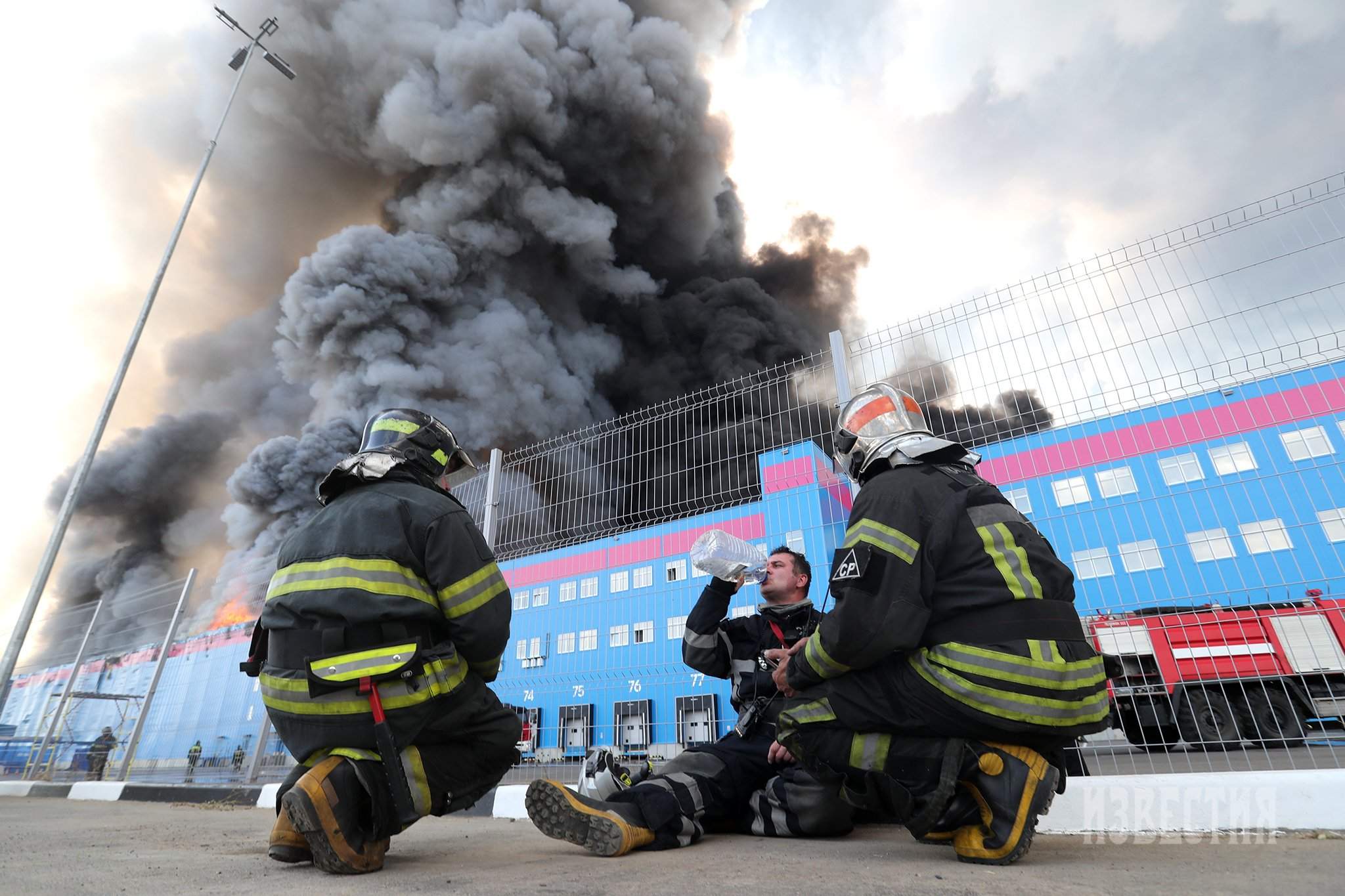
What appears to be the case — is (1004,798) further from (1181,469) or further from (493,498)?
(493,498)

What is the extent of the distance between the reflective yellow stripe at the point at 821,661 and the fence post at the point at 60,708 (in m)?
12.6

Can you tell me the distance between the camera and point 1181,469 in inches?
131

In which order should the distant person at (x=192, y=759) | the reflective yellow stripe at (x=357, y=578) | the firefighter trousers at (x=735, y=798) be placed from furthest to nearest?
the distant person at (x=192, y=759) < the firefighter trousers at (x=735, y=798) < the reflective yellow stripe at (x=357, y=578)

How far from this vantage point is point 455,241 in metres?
26.9

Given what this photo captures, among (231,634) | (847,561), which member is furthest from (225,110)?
(847,561)

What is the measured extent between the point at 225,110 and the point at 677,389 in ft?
70.2

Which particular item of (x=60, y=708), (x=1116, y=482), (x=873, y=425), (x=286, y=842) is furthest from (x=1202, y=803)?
(x=60, y=708)

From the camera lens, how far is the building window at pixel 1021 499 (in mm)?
3671

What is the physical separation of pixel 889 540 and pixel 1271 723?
2770 millimetres

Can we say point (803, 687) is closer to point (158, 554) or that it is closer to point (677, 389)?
point (677, 389)

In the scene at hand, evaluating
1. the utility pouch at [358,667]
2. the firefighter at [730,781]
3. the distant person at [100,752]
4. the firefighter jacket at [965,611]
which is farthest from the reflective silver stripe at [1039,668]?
the distant person at [100,752]

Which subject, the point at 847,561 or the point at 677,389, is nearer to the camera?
the point at 847,561

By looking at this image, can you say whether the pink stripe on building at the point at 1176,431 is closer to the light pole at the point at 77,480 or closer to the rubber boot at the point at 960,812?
the rubber boot at the point at 960,812

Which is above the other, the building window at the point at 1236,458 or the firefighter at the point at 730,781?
the building window at the point at 1236,458
